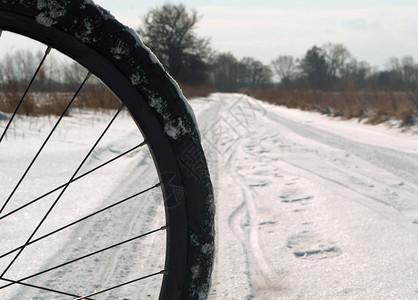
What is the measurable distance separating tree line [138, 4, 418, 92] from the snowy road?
6378 millimetres

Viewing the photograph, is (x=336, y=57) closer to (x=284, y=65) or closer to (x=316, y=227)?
(x=284, y=65)

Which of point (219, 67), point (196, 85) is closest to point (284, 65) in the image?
point (219, 67)

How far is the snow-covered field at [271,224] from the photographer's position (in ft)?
5.52

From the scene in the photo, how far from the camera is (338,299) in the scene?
5.07 ft

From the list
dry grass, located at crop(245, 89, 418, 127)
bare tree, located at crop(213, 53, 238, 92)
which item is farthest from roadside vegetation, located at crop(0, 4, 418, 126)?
bare tree, located at crop(213, 53, 238, 92)

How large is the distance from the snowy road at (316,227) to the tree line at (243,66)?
6378 millimetres

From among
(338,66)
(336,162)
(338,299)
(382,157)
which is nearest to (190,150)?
(338,299)

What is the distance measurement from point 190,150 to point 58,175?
9.80ft

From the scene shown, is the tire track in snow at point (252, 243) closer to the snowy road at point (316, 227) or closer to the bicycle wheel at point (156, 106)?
the snowy road at point (316, 227)

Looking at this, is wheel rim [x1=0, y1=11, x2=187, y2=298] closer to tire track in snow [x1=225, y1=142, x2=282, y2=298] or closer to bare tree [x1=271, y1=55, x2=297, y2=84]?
tire track in snow [x1=225, y1=142, x2=282, y2=298]

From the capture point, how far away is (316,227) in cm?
239

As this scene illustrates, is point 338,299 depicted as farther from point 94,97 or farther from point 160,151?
point 94,97

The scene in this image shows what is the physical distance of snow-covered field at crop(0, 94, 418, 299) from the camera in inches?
66.3

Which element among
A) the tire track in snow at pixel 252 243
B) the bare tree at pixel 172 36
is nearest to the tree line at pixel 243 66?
the bare tree at pixel 172 36
